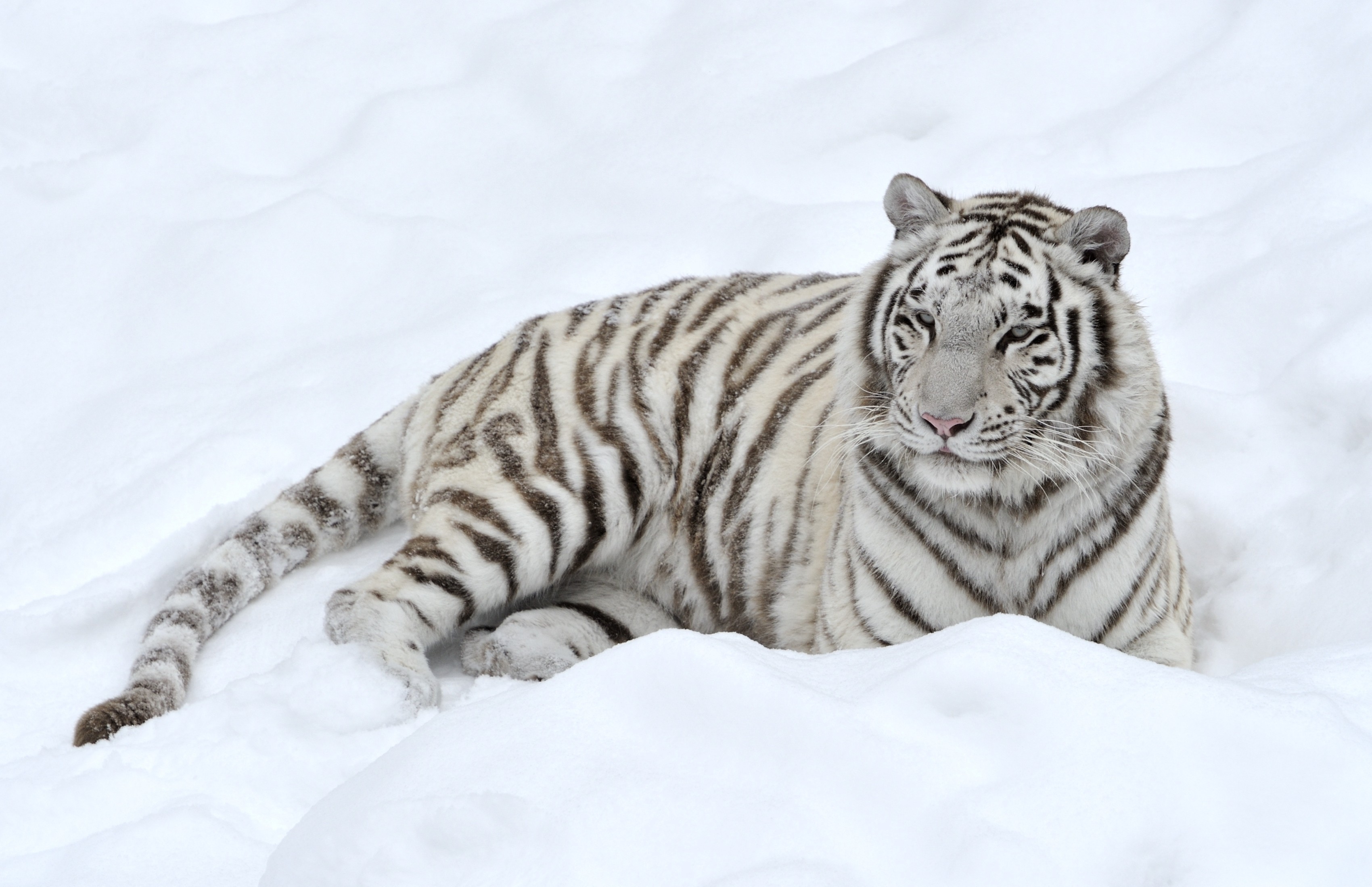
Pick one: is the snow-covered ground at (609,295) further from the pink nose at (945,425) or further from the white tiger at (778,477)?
the pink nose at (945,425)

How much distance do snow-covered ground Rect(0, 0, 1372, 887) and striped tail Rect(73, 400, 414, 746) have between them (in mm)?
82

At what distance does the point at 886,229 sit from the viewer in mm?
4863

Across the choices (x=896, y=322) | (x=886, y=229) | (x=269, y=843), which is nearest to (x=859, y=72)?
(x=886, y=229)

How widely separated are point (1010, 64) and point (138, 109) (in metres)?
3.85

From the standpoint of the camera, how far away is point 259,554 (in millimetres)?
3439

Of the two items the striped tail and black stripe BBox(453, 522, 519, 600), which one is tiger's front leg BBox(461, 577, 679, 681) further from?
the striped tail

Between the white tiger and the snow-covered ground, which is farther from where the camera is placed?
the white tiger

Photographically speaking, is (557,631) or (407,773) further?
(557,631)

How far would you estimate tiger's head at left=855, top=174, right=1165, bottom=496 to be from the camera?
2529 millimetres

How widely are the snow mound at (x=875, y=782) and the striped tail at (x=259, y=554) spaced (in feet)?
3.70

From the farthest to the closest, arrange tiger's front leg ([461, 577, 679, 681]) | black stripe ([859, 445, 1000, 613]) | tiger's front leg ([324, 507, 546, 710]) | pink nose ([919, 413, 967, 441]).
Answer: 1. tiger's front leg ([461, 577, 679, 681])
2. tiger's front leg ([324, 507, 546, 710])
3. black stripe ([859, 445, 1000, 613])
4. pink nose ([919, 413, 967, 441])

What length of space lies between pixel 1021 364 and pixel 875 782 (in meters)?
1.11

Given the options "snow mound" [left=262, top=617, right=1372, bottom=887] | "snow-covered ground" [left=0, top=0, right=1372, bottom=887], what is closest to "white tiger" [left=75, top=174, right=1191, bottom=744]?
"snow-covered ground" [left=0, top=0, right=1372, bottom=887]

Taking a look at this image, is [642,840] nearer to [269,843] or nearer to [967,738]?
[967,738]
